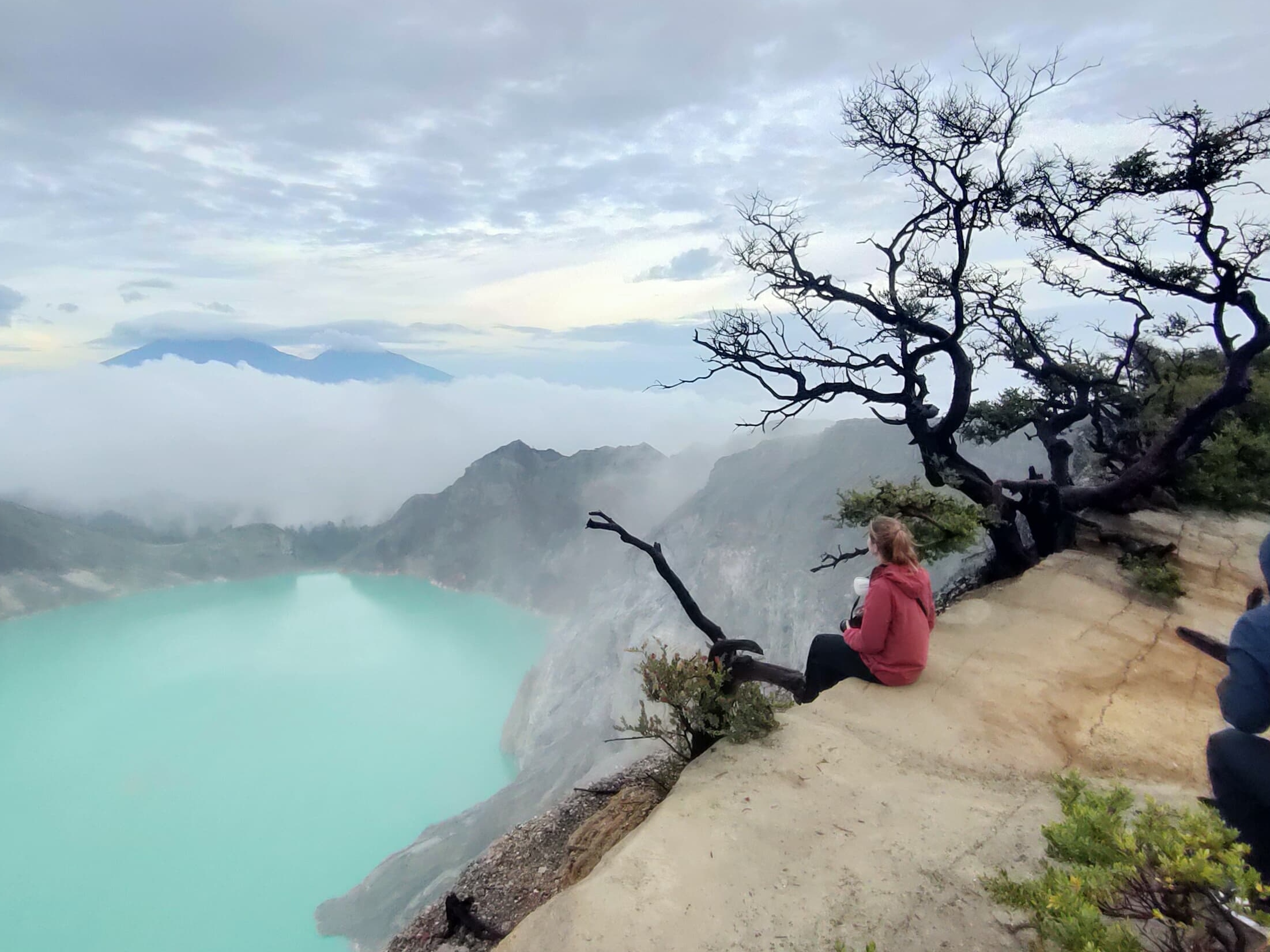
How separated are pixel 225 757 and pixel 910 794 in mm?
74448

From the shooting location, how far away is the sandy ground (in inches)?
148

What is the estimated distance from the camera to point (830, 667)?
22.4 feet

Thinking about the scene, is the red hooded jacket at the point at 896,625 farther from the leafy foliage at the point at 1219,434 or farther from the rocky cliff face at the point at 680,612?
the rocky cliff face at the point at 680,612

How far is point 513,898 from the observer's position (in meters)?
6.03

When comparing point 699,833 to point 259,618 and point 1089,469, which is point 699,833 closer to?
point 1089,469

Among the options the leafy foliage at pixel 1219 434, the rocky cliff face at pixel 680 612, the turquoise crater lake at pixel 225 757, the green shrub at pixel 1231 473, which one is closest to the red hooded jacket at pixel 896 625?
the leafy foliage at pixel 1219 434

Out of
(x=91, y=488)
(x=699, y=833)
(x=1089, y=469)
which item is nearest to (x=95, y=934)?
(x=699, y=833)

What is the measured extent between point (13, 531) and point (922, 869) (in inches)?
6087

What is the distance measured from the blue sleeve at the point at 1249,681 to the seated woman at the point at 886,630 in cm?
264

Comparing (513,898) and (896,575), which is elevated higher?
(896,575)

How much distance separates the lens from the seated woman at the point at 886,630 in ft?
19.2

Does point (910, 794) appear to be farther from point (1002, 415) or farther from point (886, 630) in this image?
point (1002, 415)

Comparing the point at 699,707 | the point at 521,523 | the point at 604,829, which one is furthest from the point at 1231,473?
the point at 521,523

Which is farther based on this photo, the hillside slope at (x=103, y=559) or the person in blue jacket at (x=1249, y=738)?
the hillside slope at (x=103, y=559)
